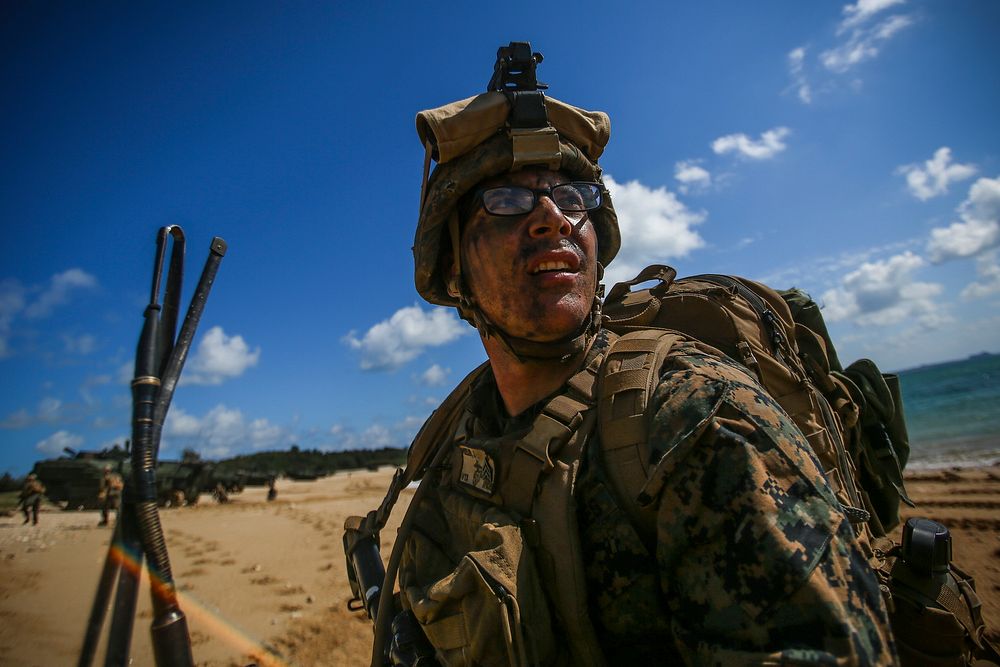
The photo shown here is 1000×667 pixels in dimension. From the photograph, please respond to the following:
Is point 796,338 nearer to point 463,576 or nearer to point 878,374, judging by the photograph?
point 878,374

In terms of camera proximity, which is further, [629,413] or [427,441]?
[427,441]

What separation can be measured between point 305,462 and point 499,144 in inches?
1754

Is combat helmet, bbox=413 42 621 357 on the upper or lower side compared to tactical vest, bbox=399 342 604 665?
upper

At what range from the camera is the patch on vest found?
5.66 ft

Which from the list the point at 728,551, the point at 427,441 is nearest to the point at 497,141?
the point at 427,441

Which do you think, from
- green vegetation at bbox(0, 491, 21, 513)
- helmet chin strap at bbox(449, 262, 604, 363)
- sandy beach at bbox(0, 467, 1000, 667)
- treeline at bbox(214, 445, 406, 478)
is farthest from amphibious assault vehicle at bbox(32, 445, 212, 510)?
helmet chin strap at bbox(449, 262, 604, 363)

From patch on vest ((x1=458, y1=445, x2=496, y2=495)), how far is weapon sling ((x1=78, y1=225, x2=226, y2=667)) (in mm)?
935

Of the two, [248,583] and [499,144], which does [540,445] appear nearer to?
[499,144]

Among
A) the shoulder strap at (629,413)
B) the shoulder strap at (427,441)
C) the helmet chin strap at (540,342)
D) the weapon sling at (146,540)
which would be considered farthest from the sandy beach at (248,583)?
the shoulder strap at (629,413)

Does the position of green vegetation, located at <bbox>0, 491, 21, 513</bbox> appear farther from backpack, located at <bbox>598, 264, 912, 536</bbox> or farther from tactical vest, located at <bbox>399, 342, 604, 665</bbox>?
backpack, located at <bbox>598, 264, 912, 536</bbox>

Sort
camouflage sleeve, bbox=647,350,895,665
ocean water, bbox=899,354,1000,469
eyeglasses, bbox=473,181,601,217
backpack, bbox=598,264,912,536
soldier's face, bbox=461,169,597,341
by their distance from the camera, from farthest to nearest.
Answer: ocean water, bbox=899,354,1000,469 < eyeglasses, bbox=473,181,601,217 < soldier's face, bbox=461,169,597,341 < backpack, bbox=598,264,912,536 < camouflage sleeve, bbox=647,350,895,665

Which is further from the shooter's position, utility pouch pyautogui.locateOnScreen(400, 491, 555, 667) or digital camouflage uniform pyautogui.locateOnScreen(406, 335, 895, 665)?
utility pouch pyautogui.locateOnScreen(400, 491, 555, 667)

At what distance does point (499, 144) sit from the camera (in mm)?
2143

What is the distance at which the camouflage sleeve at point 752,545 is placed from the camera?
0.97 m
